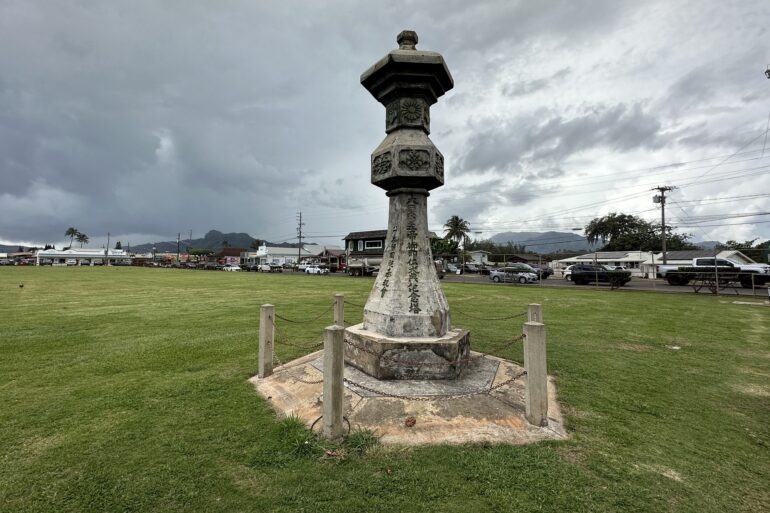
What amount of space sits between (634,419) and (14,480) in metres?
5.62

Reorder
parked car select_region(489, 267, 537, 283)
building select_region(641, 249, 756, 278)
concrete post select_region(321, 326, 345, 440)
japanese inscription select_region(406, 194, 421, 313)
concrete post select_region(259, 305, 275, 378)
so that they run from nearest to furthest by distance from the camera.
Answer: concrete post select_region(321, 326, 345, 440) < concrete post select_region(259, 305, 275, 378) < japanese inscription select_region(406, 194, 421, 313) < parked car select_region(489, 267, 537, 283) < building select_region(641, 249, 756, 278)

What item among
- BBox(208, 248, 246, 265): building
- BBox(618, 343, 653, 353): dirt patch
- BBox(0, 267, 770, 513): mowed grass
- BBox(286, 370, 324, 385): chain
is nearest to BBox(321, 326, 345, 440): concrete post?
BBox(0, 267, 770, 513): mowed grass

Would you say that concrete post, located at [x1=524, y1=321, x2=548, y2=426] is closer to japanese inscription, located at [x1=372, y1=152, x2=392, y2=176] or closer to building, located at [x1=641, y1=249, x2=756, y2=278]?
japanese inscription, located at [x1=372, y1=152, x2=392, y2=176]

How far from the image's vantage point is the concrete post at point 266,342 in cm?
466

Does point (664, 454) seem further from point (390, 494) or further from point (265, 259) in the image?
point (265, 259)

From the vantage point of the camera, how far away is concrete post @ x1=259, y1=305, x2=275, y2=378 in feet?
15.3

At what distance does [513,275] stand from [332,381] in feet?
82.0

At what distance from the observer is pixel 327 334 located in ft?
9.91

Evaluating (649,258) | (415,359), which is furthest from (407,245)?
(649,258)

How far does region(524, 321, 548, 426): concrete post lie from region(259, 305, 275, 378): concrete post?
3.34 meters

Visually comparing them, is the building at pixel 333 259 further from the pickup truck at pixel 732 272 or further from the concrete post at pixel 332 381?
the concrete post at pixel 332 381

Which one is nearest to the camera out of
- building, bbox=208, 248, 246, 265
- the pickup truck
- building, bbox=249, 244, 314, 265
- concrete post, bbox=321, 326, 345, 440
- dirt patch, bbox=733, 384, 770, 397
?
concrete post, bbox=321, 326, 345, 440

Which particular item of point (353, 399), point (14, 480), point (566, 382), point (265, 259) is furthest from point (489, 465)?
point (265, 259)

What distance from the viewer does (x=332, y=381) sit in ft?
10.0
